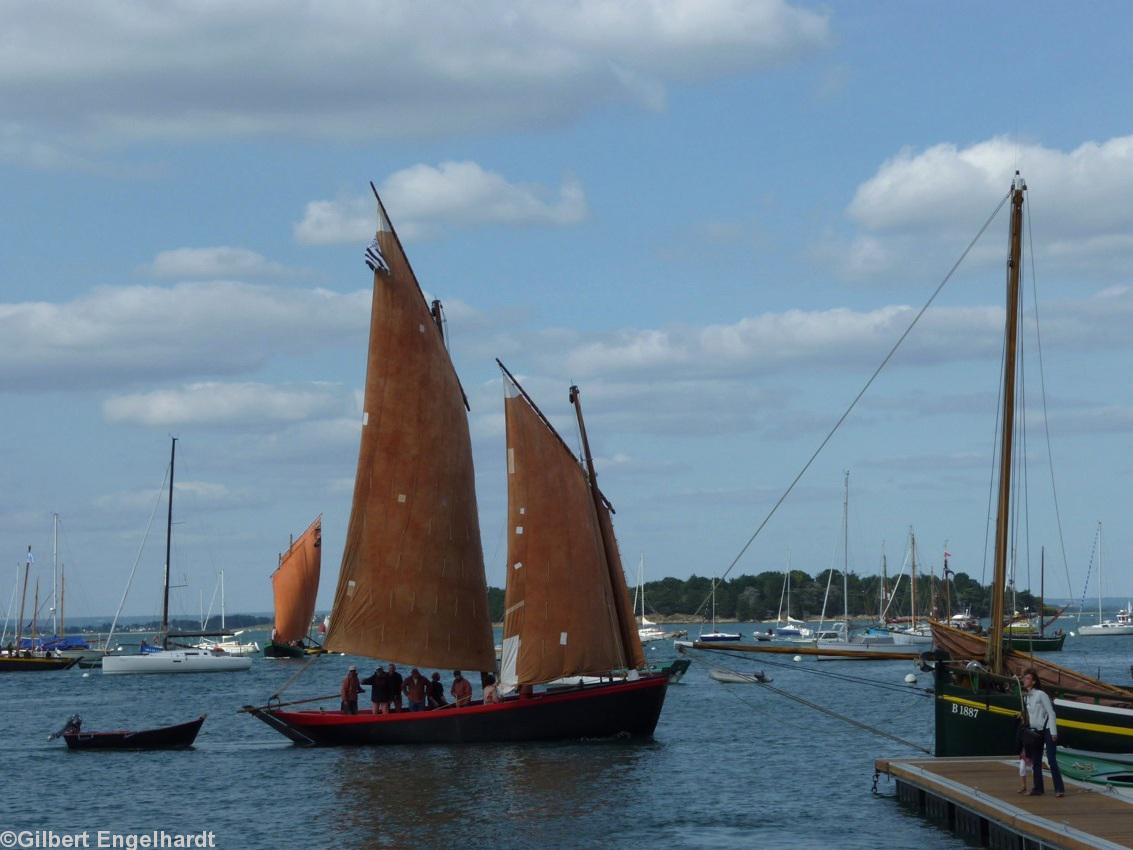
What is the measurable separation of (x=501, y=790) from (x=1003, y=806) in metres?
15.8

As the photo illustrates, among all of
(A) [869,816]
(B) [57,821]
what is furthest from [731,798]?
(B) [57,821]

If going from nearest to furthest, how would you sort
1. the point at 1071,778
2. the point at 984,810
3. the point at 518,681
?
1. the point at 984,810
2. the point at 1071,778
3. the point at 518,681

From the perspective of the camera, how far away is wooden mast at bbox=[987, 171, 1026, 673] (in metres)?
40.1

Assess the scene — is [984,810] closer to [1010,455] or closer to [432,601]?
[1010,455]

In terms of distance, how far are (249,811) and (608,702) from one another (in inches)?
552

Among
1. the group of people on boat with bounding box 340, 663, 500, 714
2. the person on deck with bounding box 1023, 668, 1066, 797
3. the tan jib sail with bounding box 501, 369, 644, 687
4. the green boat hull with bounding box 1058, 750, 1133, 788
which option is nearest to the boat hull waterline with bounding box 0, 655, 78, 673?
the group of people on boat with bounding box 340, 663, 500, 714

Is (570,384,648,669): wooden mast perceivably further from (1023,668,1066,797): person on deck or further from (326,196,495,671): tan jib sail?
(1023,668,1066,797): person on deck

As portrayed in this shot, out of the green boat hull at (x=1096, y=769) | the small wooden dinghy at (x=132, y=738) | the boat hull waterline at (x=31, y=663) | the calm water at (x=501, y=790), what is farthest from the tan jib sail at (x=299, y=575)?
the green boat hull at (x=1096, y=769)

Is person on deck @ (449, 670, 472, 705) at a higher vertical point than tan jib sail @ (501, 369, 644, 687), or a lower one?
lower

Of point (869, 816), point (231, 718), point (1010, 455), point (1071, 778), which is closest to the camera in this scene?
point (1071, 778)

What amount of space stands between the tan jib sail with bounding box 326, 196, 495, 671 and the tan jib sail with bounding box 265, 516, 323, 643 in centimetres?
7190

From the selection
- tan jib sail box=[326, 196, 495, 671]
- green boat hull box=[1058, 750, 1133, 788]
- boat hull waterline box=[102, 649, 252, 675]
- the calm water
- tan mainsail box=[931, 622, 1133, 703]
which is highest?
tan jib sail box=[326, 196, 495, 671]

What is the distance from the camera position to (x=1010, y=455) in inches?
1591

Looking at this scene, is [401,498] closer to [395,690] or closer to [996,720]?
[395,690]
